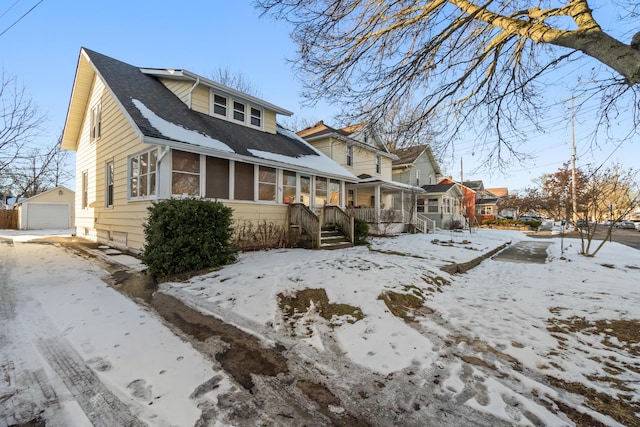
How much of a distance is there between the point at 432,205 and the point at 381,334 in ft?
80.3

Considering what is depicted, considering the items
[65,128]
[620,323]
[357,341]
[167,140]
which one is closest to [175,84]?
[167,140]

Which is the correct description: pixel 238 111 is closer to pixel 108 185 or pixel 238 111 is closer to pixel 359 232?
pixel 108 185

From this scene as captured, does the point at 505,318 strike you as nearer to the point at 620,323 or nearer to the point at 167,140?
the point at 620,323

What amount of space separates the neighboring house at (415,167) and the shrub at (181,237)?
20.3m

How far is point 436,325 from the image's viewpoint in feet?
13.2

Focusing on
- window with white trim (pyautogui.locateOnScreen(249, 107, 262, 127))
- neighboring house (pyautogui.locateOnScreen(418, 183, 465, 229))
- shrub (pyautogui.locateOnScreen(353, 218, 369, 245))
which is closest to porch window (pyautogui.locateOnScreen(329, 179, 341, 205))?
shrub (pyautogui.locateOnScreen(353, 218, 369, 245))

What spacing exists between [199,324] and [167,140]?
17.9 feet

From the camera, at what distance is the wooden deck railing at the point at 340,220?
11.2 metres

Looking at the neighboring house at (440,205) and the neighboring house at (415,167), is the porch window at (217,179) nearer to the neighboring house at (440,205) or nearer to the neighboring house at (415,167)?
the neighboring house at (415,167)

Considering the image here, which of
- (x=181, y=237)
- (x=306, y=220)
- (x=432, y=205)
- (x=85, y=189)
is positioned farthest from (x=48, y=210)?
(x=432, y=205)

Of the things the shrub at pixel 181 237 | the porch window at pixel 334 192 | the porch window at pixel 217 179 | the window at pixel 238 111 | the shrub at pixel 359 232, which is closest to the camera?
the shrub at pixel 181 237

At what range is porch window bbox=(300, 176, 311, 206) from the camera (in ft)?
40.0

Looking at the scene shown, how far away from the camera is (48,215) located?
2364cm

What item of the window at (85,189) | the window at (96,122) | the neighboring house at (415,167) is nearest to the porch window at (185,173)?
the window at (96,122)
